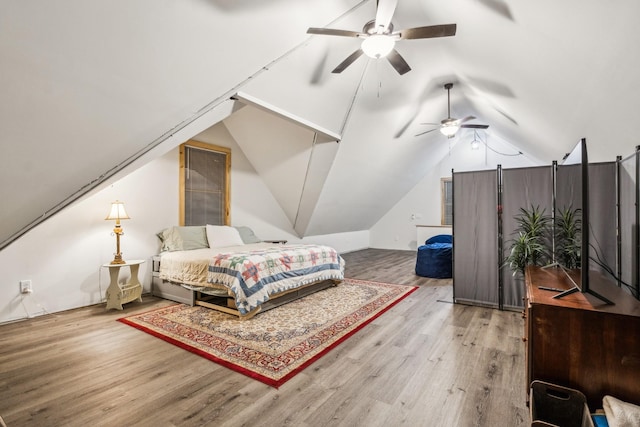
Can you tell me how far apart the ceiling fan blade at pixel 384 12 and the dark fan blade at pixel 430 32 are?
0.71ft

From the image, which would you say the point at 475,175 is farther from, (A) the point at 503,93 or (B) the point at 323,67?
(B) the point at 323,67

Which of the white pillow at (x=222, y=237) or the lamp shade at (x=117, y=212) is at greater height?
the lamp shade at (x=117, y=212)

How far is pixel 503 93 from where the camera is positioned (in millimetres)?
4000

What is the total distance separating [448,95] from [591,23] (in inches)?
141

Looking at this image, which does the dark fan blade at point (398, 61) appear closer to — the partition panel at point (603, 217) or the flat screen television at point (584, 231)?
the flat screen television at point (584, 231)

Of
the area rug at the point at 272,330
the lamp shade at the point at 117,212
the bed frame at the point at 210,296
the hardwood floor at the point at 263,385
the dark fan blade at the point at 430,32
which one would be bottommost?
the hardwood floor at the point at 263,385

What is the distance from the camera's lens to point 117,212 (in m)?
3.76

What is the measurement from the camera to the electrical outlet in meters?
3.29

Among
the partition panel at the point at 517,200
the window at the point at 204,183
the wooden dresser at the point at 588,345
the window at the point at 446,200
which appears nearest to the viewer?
the wooden dresser at the point at 588,345

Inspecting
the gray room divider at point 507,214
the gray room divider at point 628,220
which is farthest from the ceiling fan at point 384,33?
the gray room divider at point 507,214

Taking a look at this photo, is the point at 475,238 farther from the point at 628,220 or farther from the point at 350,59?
the point at 350,59

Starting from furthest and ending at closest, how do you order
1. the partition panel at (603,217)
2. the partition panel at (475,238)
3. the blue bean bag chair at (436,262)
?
the blue bean bag chair at (436,262) < the partition panel at (475,238) < the partition panel at (603,217)

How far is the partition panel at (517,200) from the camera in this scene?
349cm

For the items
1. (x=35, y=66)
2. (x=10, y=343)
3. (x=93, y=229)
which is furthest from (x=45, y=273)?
(x=35, y=66)
